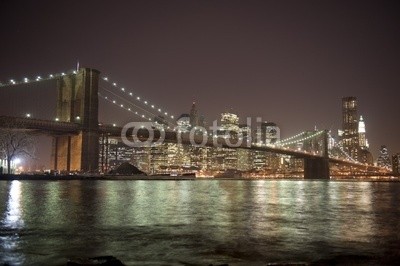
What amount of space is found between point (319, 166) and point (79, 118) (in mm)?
51384

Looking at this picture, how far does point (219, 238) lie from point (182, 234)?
1005 millimetres

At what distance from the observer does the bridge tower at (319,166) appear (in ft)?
295

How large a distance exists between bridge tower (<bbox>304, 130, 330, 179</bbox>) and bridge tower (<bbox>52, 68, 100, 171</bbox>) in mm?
47415

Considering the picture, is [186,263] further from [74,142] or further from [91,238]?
[74,142]

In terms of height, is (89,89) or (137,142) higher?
(89,89)

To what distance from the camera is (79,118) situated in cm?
6106

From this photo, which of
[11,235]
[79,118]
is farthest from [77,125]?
[11,235]

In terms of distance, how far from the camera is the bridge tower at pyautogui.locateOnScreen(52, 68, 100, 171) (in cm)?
5916

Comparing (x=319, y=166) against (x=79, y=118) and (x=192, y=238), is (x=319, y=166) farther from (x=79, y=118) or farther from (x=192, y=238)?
(x=192, y=238)

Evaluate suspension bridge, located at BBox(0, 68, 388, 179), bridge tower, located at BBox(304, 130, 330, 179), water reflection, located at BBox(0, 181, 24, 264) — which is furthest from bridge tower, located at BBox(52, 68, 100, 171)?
bridge tower, located at BBox(304, 130, 330, 179)

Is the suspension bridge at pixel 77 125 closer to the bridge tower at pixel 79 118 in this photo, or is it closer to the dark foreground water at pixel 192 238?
the bridge tower at pixel 79 118

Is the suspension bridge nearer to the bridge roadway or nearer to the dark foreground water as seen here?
the bridge roadway

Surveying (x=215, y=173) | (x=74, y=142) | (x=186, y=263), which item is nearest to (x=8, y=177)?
(x=74, y=142)

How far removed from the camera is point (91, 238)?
9141 millimetres
